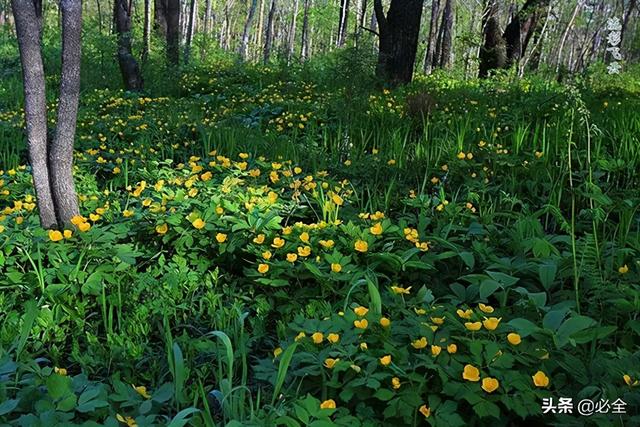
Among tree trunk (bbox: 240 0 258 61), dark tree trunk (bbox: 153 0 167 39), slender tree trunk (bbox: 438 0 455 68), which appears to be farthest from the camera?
tree trunk (bbox: 240 0 258 61)

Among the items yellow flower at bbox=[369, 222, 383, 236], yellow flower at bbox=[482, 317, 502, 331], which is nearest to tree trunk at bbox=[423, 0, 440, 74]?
yellow flower at bbox=[369, 222, 383, 236]

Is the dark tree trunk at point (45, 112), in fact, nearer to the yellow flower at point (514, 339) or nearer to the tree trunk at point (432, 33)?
the yellow flower at point (514, 339)

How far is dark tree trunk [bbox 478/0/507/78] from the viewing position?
32.5 ft

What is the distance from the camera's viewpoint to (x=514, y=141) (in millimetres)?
3695

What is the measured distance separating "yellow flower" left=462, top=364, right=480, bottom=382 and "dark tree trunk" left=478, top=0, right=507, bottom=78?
369 inches

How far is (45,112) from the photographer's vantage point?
2498 mm

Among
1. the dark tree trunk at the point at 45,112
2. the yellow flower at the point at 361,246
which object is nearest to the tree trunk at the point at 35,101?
the dark tree trunk at the point at 45,112

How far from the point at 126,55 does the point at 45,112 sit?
224 inches

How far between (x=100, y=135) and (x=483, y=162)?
304 centimetres

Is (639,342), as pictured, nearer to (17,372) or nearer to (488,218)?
(488,218)

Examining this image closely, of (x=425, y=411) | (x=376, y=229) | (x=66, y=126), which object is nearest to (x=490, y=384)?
(x=425, y=411)

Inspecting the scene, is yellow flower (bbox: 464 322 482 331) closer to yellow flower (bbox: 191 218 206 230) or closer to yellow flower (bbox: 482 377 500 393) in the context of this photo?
yellow flower (bbox: 482 377 500 393)

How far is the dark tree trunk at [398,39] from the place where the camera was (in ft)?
21.3

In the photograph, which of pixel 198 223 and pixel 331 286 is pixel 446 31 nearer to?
pixel 198 223
